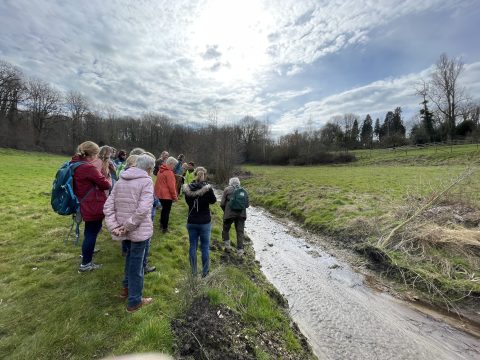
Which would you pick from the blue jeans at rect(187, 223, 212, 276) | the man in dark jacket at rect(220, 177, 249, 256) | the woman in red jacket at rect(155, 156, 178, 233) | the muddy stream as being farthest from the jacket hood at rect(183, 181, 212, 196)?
the muddy stream

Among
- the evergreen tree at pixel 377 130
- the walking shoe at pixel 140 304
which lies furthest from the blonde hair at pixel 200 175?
the evergreen tree at pixel 377 130

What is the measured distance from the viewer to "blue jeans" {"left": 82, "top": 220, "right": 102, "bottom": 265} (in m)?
5.07

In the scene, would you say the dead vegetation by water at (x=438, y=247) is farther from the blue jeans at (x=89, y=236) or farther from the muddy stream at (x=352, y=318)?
the blue jeans at (x=89, y=236)

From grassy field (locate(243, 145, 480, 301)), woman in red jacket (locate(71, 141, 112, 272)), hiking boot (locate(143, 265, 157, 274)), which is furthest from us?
grassy field (locate(243, 145, 480, 301))

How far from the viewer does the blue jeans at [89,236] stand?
16.6ft

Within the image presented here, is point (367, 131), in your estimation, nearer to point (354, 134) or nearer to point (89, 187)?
point (354, 134)

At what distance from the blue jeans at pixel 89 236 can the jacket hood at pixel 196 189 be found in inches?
67.5

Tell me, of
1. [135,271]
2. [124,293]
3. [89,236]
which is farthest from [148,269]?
[135,271]

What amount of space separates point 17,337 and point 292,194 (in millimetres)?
16202

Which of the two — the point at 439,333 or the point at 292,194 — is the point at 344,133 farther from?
the point at 439,333

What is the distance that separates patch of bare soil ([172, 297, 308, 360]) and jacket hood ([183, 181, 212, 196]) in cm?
198

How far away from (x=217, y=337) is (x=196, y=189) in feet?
9.03

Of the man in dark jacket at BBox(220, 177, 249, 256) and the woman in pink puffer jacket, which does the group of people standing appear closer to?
the woman in pink puffer jacket

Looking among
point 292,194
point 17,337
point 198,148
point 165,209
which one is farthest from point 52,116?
point 17,337
